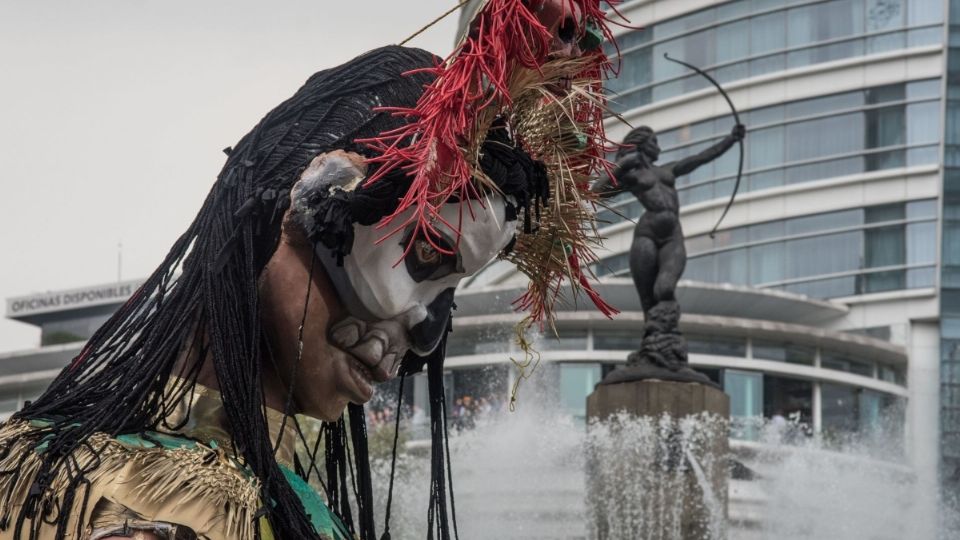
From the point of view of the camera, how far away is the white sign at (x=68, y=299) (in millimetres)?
76125

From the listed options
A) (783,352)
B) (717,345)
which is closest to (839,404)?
(783,352)

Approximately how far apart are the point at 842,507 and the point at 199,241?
22359 millimetres

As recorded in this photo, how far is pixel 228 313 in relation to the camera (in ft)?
9.57

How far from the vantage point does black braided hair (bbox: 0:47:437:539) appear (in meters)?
2.86

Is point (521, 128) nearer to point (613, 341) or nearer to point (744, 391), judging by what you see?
point (613, 341)

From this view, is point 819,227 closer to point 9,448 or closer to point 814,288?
point 814,288

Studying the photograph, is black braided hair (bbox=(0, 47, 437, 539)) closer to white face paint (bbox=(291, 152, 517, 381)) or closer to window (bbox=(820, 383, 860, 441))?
white face paint (bbox=(291, 152, 517, 381))

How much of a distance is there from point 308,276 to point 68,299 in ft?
251

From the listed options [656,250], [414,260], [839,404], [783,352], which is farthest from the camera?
[839,404]

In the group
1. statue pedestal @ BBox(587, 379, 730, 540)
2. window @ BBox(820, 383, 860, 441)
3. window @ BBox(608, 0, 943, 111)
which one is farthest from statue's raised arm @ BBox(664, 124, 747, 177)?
window @ BBox(608, 0, 943, 111)

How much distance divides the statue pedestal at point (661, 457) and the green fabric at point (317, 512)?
12.5 m

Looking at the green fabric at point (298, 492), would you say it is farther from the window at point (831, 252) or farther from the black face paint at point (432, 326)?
the window at point (831, 252)

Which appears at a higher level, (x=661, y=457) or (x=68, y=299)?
(x=68, y=299)

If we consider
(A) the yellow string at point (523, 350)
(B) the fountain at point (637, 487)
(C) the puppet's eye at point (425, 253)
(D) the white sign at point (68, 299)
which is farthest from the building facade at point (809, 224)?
(C) the puppet's eye at point (425, 253)
